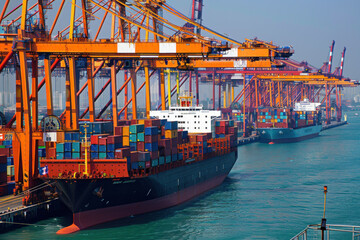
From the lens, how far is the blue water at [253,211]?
133 feet

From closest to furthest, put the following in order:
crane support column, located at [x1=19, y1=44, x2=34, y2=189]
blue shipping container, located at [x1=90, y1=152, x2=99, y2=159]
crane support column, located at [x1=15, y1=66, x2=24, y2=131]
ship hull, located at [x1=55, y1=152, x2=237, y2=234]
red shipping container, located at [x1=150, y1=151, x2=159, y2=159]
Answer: ship hull, located at [x1=55, y1=152, x2=237, y2=234]
blue shipping container, located at [x1=90, y1=152, x2=99, y2=159]
crane support column, located at [x1=19, y1=44, x2=34, y2=189]
crane support column, located at [x1=15, y1=66, x2=24, y2=131]
red shipping container, located at [x1=150, y1=151, x2=159, y2=159]

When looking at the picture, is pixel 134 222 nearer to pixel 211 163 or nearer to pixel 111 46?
pixel 111 46

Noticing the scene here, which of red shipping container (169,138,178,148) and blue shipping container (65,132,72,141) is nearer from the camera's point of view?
blue shipping container (65,132,72,141)

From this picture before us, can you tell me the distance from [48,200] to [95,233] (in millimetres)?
6801

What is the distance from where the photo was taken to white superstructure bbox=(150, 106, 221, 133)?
66062mm

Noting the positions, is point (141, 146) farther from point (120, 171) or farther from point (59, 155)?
point (59, 155)

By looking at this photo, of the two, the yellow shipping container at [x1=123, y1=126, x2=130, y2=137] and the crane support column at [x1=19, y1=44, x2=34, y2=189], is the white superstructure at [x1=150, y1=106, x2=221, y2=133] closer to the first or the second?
the yellow shipping container at [x1=123, y1=126, x2=130, y2=137]

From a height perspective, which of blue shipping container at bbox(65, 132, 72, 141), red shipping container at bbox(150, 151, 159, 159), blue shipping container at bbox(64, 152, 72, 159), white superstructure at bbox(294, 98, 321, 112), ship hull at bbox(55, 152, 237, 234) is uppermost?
white superstructure at bbox(294, 98, 321, 112)

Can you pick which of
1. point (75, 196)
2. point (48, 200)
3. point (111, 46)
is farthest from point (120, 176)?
point (111, 46)

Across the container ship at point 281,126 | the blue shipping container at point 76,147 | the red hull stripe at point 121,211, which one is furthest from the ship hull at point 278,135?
the blue shipping container at point 76,147

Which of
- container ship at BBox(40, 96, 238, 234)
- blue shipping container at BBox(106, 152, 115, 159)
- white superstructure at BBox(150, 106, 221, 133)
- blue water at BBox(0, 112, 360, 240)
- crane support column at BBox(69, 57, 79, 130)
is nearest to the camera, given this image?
blue water at BBox(0, 112, 360, 240)

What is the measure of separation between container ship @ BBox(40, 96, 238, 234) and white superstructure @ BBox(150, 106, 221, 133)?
10.7 metres

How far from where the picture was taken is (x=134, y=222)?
1689 inches

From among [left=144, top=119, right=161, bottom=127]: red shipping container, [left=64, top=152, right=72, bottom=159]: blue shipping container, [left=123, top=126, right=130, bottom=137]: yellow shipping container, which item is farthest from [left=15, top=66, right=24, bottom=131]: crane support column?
[left=144, top=119, right=161, bottom=127]: red shipping container
